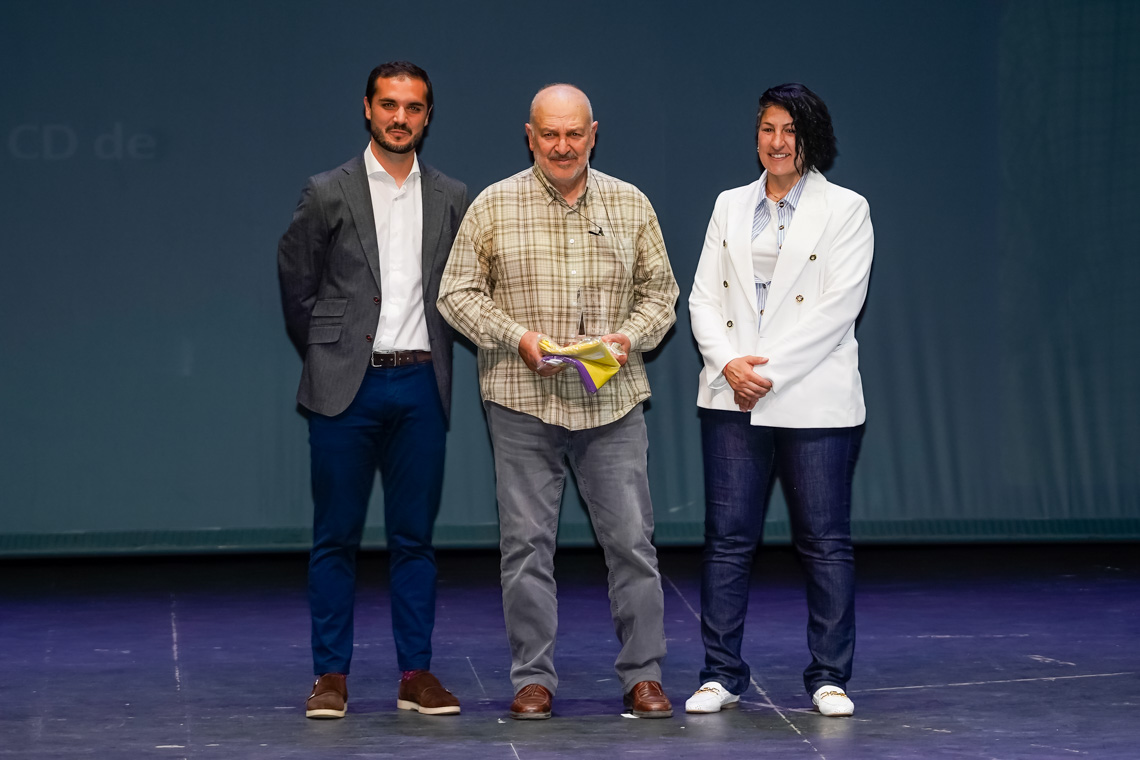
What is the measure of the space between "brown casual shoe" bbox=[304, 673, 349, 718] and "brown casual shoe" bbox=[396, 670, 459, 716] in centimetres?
14

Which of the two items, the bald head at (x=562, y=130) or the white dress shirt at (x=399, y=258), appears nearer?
the bald head at (x=562, y=130)

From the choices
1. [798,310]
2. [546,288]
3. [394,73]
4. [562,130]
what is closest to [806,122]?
[798,310]

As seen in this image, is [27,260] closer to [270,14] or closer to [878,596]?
[270,14]

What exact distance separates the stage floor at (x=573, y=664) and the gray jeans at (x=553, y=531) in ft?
0.56

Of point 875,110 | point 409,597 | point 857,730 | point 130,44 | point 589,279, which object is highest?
point 130,44

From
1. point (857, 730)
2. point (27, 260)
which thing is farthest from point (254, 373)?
point (857, 730)

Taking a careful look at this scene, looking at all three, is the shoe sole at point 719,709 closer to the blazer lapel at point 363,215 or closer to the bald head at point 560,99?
the blazer lapel at point 363,215

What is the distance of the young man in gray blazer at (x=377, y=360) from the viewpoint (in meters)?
3.34

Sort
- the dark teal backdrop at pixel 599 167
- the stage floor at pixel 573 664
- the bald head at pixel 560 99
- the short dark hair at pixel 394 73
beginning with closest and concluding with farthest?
the stage floor at pixel 573 664 < the bald head at pixel 560 99 < the short dark hair at pixel 394 73 < the dark teal backdrop at pixel 599 167

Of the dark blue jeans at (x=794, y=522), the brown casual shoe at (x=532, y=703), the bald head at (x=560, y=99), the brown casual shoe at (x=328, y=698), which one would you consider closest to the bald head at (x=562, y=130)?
the bald head at (x=560, y=99)

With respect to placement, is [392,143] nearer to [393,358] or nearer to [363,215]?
[363,215]

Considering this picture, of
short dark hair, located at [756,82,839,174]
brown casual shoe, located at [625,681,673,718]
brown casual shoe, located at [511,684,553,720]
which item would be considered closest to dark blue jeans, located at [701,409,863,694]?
brown casual shoe, located at [625,681,673,718]

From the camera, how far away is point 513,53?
563cm

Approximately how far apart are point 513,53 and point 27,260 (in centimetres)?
200
